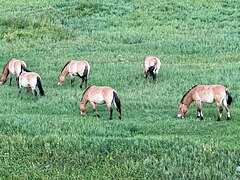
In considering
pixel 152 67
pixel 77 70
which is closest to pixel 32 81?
pixel 77 70

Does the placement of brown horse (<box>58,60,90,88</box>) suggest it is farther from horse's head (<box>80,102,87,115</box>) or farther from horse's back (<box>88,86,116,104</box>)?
horse's back (<box>88,86,116,104</box>)

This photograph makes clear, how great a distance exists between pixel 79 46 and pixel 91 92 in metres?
11.5

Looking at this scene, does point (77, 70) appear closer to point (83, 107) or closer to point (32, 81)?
point (32, 81)

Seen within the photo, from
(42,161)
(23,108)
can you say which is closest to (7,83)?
(23,108)

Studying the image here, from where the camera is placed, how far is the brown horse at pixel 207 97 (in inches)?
579

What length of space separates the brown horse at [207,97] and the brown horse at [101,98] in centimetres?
173

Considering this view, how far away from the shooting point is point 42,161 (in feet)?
40.1

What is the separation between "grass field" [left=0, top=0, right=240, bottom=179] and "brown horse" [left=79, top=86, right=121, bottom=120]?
30 cm

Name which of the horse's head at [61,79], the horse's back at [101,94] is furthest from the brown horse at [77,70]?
the horse's back at [101,94]

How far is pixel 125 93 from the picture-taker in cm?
1834

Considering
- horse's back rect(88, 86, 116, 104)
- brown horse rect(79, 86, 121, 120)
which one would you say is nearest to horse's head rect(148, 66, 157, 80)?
brown horse rect(79, 86, 121, 120)

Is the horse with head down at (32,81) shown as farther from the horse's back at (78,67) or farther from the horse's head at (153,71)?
the horse's head at (153,71)

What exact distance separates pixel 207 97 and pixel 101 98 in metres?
2.81

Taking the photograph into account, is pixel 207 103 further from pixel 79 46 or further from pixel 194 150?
pixel 79 46
